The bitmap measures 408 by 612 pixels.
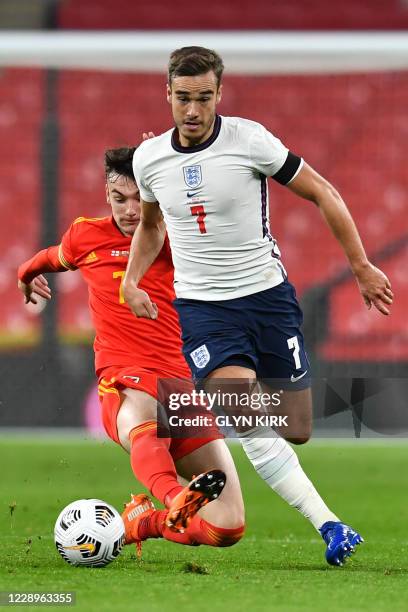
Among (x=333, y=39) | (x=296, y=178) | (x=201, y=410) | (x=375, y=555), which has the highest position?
(x=333, y=39)

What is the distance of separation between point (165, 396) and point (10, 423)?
22.7ft

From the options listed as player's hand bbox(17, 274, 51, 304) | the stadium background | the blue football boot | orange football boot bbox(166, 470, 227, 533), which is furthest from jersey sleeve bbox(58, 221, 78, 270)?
the stadium background

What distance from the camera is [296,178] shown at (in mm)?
5172

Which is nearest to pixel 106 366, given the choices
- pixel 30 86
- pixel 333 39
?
pixel 333 39

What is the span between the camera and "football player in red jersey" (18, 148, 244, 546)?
537 cm

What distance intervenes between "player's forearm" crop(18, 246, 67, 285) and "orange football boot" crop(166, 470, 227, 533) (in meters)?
1.86

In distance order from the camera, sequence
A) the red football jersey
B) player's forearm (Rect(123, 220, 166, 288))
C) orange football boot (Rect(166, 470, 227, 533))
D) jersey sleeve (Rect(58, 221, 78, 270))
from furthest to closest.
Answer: jersey sleeve (Rect(58, 221, 78, 270)), the red football jersey, player's forearm (Rect(123, 220, 166, 288)), orange football boot (Rect(166, 470, 227, 533))

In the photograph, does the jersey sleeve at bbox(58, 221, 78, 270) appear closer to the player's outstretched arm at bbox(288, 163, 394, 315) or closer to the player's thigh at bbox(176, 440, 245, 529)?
the player's thigh at bbox(176, 440, 245, 529)

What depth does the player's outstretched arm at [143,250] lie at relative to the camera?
217 inches

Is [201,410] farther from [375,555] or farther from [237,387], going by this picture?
[375,555]

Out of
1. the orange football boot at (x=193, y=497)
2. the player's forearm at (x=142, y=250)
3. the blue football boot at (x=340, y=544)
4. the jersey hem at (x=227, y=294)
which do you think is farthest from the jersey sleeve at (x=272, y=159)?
the blue football boot at (x=340, y=544)

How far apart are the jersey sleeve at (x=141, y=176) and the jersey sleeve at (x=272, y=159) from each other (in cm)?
52

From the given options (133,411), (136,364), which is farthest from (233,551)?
(136,364)

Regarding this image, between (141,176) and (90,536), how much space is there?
160 cm
